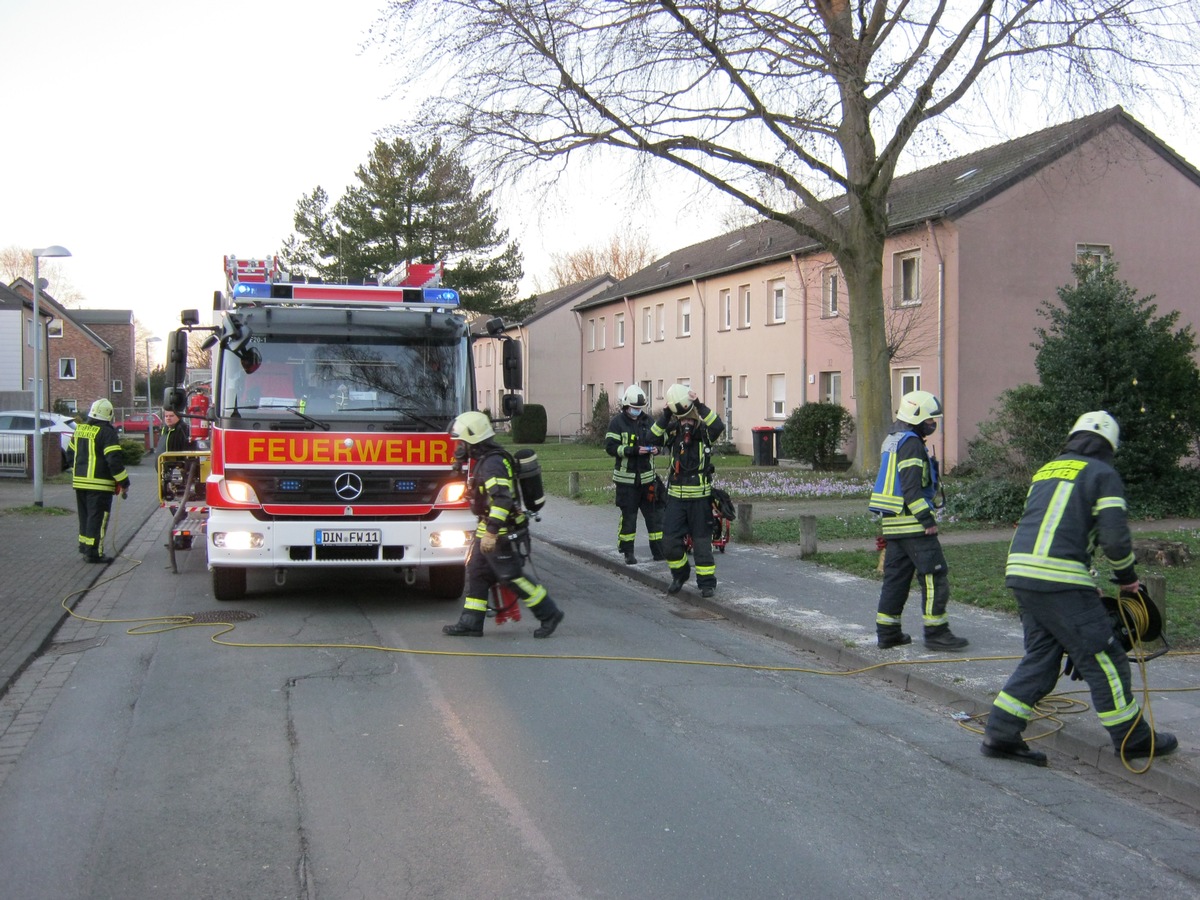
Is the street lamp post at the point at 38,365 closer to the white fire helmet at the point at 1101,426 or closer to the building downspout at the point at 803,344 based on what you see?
the white fire helmet at the point at 1101,426

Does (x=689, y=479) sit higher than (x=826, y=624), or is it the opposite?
(x=689, y=479)

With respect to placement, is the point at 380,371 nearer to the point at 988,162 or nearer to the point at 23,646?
the point at 23,646

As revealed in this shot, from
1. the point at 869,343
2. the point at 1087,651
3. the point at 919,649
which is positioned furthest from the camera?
the point at 869,343

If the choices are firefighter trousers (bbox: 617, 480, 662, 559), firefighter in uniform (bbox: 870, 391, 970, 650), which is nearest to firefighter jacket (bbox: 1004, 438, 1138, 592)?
firefighter in uniform (bbox: 870, 391, 970, 650)

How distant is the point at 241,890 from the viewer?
3.83m

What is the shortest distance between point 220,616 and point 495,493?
291cm

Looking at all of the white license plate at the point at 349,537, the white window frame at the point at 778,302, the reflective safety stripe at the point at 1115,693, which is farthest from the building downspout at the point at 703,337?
the reflective safety stripe at the point at 1115,693

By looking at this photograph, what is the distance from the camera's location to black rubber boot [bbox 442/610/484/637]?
8238mm

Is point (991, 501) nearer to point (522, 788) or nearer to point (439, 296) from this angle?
point (439, 296)

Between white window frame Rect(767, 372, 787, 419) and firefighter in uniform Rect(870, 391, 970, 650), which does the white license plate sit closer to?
firefighter in uniform Rect(870, 391, 970, 650)

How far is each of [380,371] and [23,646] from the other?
337cm

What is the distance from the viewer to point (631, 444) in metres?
11.9

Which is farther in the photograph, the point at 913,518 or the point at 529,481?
the point at 529,481

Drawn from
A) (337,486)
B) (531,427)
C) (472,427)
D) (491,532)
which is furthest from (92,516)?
(531,427)
